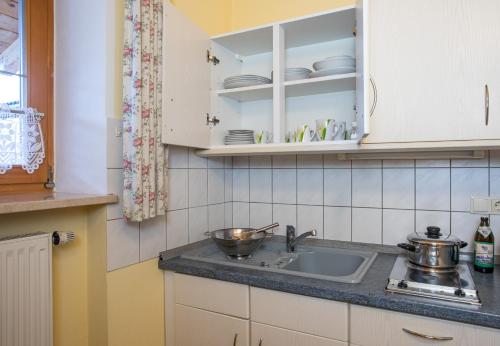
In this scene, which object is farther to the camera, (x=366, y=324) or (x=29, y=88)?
(x=29, y=88)

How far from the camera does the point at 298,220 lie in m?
1.81

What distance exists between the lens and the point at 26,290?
3.41 ft

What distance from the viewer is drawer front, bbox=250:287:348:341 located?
1.15m

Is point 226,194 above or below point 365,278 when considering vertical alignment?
above

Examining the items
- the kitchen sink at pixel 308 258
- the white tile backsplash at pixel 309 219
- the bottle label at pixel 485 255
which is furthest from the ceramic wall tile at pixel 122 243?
the bottle label at pixel 485 255

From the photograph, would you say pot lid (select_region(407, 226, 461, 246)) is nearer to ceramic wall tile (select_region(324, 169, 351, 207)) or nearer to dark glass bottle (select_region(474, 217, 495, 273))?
dark glass bottle (select_region(474, 217, 495, 273))

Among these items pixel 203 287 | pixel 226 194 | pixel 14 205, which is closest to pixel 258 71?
pixel 226 194

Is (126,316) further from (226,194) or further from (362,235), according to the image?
(362,235)

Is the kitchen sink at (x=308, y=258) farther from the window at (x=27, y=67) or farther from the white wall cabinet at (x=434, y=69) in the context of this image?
the window at (x=27, y=67)

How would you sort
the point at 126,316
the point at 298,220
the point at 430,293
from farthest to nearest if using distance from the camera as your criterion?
the point at 298,220 < the point at 126,316 < the point at 430,293

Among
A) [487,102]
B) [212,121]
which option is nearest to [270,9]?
[212,121]

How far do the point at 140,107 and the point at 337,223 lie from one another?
113 centimetres

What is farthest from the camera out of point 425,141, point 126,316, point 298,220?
point 298,220

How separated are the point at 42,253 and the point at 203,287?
63 centimetres
